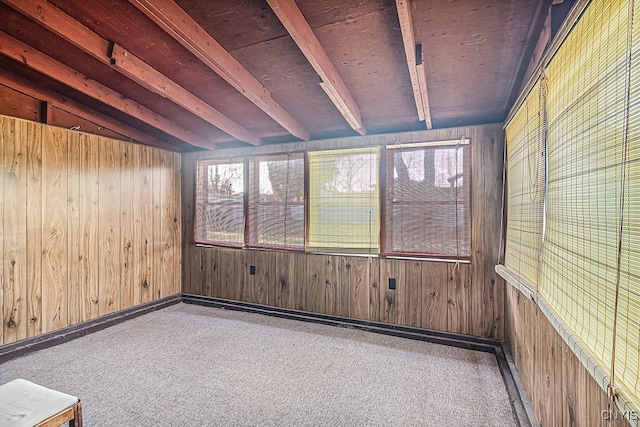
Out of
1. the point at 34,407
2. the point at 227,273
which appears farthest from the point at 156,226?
the point at 34,407

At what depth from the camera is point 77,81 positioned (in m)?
2.62

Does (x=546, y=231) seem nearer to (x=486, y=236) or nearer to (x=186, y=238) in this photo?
(x=486, y=236)

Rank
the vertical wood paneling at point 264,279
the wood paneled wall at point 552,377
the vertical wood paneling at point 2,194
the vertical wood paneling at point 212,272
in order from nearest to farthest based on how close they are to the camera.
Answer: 1. the wood paneled wall at point 552,377
2. the vertical wood paneling at point 2,194
3. the vertical wood paneling at point 264,279
4. the vertical wood paneling at point 212,272

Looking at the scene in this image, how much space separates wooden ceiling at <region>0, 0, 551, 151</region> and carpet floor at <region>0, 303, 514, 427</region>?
2.31 metres

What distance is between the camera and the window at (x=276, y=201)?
388cm

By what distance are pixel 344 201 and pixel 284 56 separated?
1802 millimetres

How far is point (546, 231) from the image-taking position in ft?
5.32

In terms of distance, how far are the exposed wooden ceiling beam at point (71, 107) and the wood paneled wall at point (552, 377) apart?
14.7 feet

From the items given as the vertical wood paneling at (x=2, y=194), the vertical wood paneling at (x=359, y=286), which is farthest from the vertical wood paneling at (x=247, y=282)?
the vertical wood paneling at (x=2, y=194)

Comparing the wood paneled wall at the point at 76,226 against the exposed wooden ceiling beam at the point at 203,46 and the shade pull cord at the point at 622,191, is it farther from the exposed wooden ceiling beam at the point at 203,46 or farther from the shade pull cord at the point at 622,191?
the shade pull cord at the point at 622,191

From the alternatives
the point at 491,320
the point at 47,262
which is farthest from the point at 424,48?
the point at 47,262

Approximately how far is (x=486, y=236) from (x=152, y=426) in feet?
10.6

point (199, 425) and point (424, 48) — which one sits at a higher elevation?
point (424, 48)

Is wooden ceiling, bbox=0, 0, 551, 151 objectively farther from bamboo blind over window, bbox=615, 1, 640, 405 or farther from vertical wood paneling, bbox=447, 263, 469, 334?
vertical wood paneling, bbox=447, 263, 469, 334
